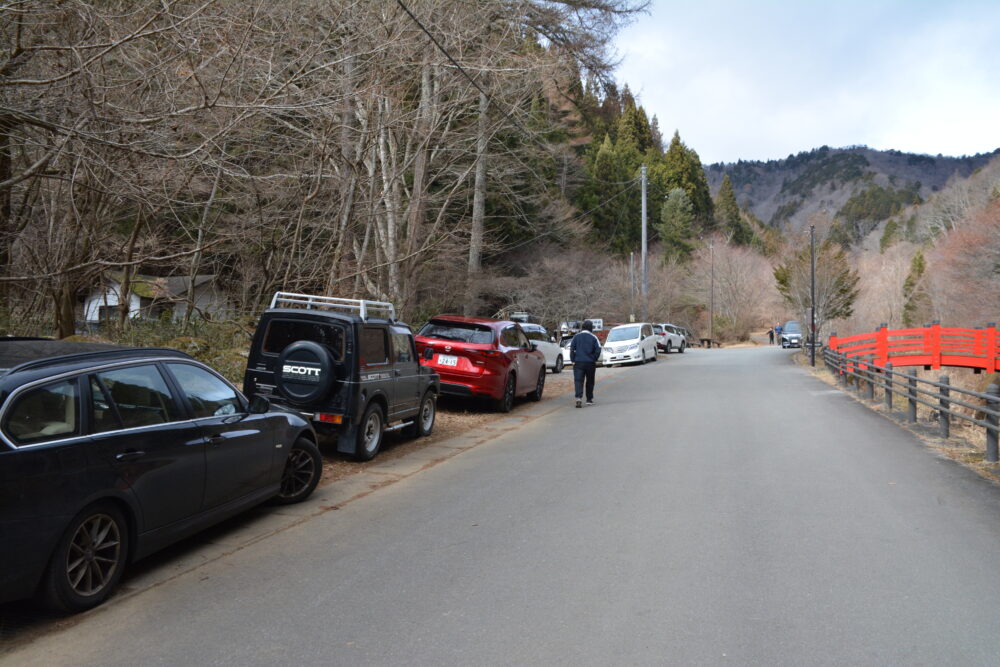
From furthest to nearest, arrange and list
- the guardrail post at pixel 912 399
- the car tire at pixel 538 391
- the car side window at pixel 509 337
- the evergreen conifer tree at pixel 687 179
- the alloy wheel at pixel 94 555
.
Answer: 1. the evergreen conifer tree at pixel 687 179
2. the car tire at pixel 538 391
3. the car side window at pixel 509 337
4. the guardrail post at pixel 912 399
5. the alloy wheel at pixel 94 555

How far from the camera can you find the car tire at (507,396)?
14.6 m

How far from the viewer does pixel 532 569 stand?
5.33 metres

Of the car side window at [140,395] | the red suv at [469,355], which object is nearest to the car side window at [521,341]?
the red suv at [469,355]

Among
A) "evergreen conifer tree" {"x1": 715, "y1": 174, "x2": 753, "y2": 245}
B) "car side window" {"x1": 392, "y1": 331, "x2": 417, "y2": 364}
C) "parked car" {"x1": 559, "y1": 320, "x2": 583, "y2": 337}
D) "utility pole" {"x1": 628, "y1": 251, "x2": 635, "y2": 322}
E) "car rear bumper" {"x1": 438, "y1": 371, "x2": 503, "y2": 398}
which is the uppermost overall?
Result: "evergreen conifer tree" {"x1": 715, "y1": 174, "x2": 753, "y2": 245}

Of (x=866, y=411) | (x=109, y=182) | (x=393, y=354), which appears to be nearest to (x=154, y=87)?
(x=109, y=182)

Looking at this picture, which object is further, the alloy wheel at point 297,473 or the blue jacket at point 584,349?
the blue jacket at point 584,349

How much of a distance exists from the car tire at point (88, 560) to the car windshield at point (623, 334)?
28.6 metres

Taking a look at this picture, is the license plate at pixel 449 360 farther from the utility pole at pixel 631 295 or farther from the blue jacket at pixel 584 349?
the utility pole at pixel 631 295

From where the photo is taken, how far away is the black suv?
855 centimetres

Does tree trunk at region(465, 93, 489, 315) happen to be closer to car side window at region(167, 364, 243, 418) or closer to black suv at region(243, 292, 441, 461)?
black suv at region(243, 292, 441, 461)

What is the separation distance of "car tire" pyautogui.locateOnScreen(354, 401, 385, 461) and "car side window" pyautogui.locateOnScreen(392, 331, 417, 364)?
89 centimetres

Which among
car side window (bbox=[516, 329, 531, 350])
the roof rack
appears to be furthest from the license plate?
the roof rack

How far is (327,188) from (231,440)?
470 inches

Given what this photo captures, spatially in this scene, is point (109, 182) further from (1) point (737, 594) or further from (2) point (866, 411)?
(2) point (866, 411)
